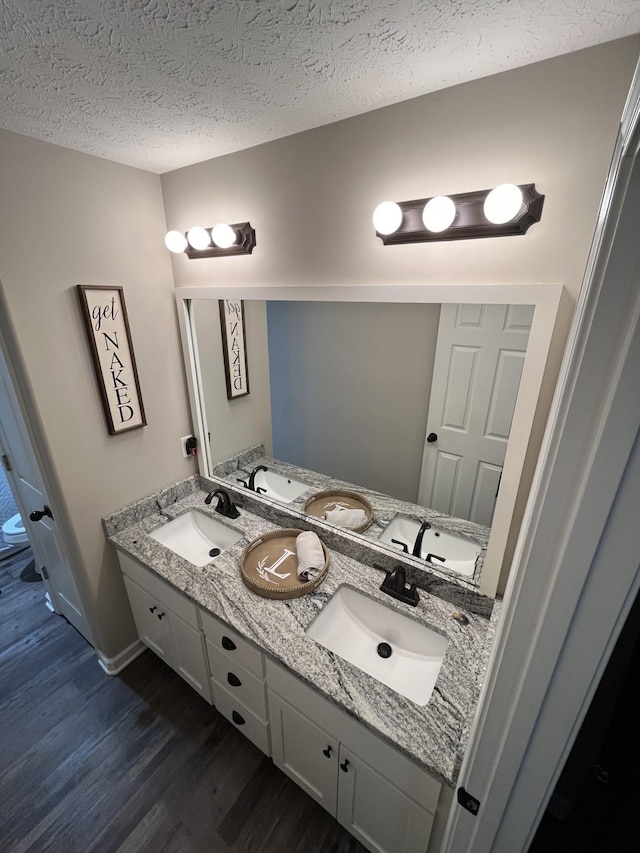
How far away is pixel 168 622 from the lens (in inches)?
62.7

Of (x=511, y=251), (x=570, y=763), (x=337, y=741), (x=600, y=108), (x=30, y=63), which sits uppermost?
(x=30, y=63)

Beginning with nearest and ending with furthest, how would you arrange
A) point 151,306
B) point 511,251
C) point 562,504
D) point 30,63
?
point 562,504 < point 30,63 < point 511,251 < point 151,306

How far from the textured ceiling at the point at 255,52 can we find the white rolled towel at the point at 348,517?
142 cm

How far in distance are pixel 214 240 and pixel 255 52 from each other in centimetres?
71

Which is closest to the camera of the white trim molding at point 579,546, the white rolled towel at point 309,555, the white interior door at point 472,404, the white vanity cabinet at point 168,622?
the white trim molding at point 579,546

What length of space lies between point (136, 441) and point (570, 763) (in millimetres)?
1883

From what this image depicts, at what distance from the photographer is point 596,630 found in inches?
Answer: 16.1

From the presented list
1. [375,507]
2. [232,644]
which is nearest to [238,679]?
[232,644]

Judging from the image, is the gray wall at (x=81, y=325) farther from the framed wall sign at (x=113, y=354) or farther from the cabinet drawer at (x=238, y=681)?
the cabinet drawer at (x=238, y=681)

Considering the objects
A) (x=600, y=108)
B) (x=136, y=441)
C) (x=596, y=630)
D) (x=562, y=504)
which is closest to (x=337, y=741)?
(x=596, y=630)

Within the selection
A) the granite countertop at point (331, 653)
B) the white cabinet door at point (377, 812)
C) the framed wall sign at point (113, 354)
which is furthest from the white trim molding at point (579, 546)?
the framed wall sign at point (113, 354)

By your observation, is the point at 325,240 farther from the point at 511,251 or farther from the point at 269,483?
the point at 269,483

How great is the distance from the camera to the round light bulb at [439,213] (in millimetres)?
924

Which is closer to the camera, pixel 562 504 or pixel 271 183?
pixel 562 504
